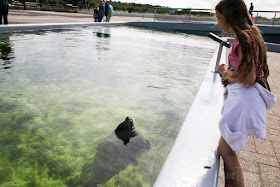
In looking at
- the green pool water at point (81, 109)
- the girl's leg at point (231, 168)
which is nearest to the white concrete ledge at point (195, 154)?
the girl's leg at point (231, 168)

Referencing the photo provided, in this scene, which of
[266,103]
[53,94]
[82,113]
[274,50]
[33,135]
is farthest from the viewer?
[274,50]

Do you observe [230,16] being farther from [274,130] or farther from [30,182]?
[30,182]

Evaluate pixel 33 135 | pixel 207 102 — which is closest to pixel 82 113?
pixel 33 135

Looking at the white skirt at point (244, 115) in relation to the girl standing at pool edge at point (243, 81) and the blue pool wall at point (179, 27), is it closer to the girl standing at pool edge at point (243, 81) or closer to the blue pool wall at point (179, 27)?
the girl standing at pool edge at point (243, 81)

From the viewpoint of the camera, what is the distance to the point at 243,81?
1.84 meters

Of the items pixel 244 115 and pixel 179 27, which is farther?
pixel 179 27

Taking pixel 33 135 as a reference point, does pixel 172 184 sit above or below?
above

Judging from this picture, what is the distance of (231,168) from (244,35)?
116 cm

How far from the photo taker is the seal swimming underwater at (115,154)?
2594mm

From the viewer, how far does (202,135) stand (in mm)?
2377

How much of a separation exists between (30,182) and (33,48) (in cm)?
713

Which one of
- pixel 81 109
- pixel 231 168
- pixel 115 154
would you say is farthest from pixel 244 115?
pixel 81 109

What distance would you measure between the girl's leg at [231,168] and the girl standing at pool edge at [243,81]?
0.05 ft

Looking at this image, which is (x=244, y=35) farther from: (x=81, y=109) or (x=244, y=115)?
(x=81, y=109)
